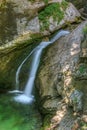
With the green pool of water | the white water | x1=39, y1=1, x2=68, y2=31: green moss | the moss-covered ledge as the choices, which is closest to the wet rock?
the green pool of water

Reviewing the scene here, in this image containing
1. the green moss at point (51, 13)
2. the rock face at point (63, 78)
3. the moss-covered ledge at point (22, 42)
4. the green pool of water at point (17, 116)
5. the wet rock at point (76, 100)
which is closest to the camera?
the wet rock at point (76, 100)

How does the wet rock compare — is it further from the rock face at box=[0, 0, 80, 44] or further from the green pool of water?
the rock face at box=[0, 0, 80, 44]

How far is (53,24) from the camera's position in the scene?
10.8 m

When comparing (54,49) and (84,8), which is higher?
(84,8)

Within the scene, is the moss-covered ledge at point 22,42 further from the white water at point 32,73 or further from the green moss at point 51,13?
the green moss at point 51,13

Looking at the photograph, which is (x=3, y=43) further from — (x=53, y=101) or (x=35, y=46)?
(x=53, y=101)

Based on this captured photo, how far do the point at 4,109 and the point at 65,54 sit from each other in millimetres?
2591

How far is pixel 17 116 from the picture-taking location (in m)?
8.29

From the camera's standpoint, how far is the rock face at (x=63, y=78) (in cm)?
705

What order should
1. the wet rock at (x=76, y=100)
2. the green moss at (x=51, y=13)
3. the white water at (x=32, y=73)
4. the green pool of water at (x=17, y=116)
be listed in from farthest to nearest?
1. the green moss at (x=51, y=13)
2. the white water at (x=32, y=73)
3. the green pool of water at (x=17, y=116)
4. the wet rock at (x=76, y=100)

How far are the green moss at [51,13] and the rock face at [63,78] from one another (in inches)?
34.2

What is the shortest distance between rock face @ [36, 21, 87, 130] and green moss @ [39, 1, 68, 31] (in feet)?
2.85

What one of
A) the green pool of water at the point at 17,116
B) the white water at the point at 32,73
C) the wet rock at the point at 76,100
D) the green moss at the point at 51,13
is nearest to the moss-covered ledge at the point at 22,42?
the white water at the point at 32,73

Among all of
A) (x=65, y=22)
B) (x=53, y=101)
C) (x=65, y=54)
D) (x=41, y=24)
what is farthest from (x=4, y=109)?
(x=65, y=22)
